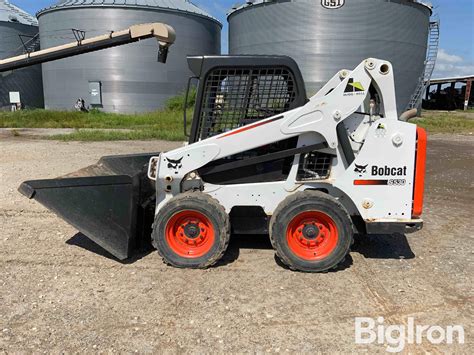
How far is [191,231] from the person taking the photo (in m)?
4.41

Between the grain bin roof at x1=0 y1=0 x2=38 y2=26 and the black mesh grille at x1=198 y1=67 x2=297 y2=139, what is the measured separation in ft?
116

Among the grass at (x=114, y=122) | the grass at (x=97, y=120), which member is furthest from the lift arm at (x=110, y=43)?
the grass at (x=97, y=120)

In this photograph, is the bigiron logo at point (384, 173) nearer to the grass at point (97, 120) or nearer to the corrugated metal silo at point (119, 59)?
the grass at point (97, 120)

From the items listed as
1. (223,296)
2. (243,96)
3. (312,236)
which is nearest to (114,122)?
(243,96)

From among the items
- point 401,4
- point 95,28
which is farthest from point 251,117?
point 95,28

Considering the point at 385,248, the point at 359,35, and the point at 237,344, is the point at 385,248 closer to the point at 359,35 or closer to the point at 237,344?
the point at 237,344

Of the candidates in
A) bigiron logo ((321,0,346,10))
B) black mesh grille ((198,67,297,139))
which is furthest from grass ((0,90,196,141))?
black mesh grille ((198,67,297,139))

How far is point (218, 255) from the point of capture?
14.2 ft

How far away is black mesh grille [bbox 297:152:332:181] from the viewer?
4.46 meters

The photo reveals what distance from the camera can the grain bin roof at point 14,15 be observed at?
33787 mm

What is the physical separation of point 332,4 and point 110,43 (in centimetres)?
2253

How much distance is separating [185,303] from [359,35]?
24820 millimetres

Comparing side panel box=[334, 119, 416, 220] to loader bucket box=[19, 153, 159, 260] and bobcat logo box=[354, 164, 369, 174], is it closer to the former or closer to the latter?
bobcat logo box=[354, 164, 369, 174]

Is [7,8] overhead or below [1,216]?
overhead
